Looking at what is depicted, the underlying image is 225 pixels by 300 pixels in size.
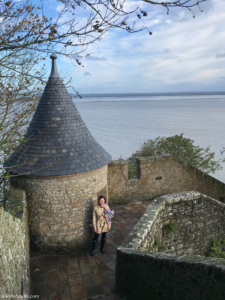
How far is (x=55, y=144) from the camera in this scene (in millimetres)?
6191

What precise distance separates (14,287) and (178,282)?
2512 millimetres

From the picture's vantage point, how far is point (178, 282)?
3.51 m

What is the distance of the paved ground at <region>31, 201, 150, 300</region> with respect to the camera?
514 cm

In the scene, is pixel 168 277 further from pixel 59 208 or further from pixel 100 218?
pixel 59 208

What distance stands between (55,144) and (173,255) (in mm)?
3945

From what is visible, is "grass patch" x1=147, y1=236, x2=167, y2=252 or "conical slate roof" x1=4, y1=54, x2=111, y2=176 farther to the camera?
"conical slate roof" x1=4, y1=54, x2=111, y2=176

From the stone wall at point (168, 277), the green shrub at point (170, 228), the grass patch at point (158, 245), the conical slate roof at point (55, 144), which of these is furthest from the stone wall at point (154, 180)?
the stone wall at point (168, 277)

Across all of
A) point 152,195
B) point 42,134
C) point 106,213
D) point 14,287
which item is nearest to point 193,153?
point 152,195

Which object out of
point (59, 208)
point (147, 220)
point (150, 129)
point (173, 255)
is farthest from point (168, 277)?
point (150, 129)

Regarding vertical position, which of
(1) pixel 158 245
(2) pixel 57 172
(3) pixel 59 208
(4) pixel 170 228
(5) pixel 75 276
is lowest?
(5) pixel 75 276

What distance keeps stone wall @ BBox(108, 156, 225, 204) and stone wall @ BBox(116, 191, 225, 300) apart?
3.36 meters

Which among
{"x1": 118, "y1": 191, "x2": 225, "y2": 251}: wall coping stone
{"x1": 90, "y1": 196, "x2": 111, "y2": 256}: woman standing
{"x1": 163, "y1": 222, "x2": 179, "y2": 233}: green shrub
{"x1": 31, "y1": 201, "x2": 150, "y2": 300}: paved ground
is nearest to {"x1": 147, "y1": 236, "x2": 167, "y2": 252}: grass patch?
{"x1": 163, "y1": 222, "x2": 179, "y2": 233}: green shrub

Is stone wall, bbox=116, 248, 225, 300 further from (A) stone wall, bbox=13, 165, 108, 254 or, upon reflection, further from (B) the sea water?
(B) the sea water

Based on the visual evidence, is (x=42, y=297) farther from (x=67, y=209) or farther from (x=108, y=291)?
(x=67, y=209)
